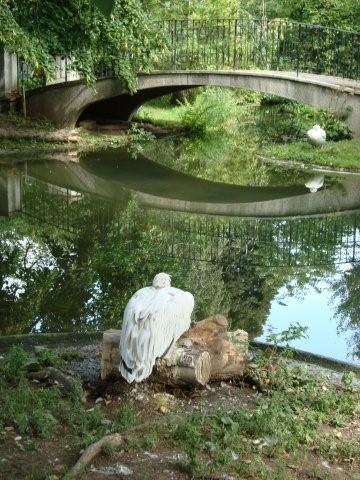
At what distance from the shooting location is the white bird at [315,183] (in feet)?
51.8

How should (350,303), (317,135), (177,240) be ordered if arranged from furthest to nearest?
(317,135)
(177,240)
(350,303)

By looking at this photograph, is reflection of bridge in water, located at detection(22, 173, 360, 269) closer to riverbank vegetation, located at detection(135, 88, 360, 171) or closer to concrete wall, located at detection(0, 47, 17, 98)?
riverbank vegetation, located at detection(135, 88, 360, 171)

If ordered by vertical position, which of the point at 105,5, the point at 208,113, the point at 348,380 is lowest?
the point at 348,380

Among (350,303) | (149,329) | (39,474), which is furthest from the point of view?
(350,303)

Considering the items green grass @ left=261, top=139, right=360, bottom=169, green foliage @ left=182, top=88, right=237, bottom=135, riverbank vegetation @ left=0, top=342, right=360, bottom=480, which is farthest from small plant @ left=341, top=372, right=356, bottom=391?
green foliage @ left=182, top=88, right=237, bottom=135

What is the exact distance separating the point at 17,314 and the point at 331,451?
433 centimetres

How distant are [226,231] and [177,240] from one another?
3.47ft

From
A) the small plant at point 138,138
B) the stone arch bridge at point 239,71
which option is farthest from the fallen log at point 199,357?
the small plant at point 138,138

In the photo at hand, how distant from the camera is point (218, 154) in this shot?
808 inches

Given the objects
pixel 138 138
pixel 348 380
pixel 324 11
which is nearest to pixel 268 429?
pixel 348 380

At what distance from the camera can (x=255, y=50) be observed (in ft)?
73.9

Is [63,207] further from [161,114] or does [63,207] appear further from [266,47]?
[161,114]

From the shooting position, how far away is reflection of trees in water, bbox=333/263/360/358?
27.3 ft

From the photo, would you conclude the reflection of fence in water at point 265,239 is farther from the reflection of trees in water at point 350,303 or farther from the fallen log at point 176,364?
the fallen log at point 176,364
